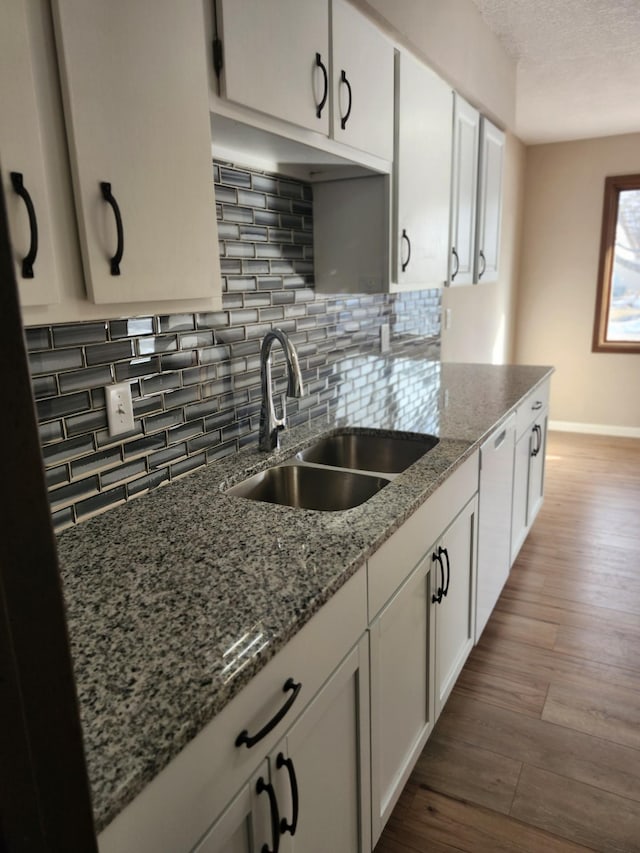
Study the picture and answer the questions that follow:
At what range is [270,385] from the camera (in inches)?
68.5

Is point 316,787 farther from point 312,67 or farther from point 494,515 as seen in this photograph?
point 312,67

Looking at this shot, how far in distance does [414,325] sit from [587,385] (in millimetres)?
3023

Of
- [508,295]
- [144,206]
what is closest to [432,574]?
[144,206]

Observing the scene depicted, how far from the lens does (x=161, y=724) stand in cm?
71

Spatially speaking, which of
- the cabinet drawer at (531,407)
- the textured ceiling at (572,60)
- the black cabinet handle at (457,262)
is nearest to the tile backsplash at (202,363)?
the black cabinet handle at (457,262)

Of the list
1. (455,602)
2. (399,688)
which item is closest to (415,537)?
(399,688)

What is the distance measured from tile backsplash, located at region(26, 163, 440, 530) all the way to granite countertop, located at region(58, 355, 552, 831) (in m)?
0.09

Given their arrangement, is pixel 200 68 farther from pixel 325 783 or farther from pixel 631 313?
pixel 631 313

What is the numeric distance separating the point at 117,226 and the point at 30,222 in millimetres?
164

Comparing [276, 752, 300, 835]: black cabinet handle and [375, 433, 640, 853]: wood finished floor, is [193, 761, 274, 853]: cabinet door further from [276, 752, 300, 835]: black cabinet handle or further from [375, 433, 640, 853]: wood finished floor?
[375, 433, 640, 853]: wood finished floor

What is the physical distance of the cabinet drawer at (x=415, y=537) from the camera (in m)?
1.25

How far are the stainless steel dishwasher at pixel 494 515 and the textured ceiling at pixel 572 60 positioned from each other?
5.98 feet

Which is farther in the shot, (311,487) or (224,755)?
(311,487)

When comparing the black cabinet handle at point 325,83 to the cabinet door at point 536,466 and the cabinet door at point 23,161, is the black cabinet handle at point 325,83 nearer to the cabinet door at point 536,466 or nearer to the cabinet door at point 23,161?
the cabinet door at point 23,161
